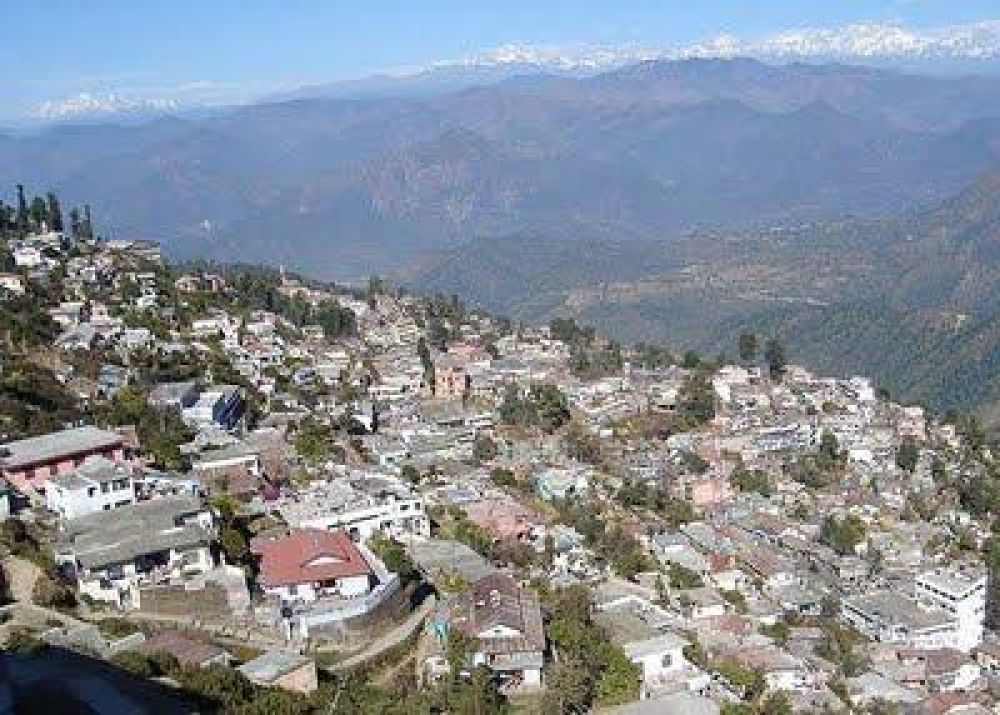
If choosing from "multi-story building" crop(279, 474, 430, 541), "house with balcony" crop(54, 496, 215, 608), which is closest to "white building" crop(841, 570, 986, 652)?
"multi-story building" crop(279, 474, 430, 541)

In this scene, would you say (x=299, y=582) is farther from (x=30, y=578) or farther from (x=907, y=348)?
(x=907, y=348)

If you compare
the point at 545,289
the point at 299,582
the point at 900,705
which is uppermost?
the point at 299,582

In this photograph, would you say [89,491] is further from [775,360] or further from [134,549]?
[775,360]

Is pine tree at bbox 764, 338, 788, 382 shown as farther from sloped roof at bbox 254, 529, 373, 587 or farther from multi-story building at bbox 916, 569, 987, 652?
sloped roof at bbox 254, 529, 373, 587

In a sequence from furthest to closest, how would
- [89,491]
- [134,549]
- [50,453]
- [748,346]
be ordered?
[748,346], [50,453], [89,491], [134,549]

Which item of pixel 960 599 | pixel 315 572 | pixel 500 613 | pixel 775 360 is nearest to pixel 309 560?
pixel 315 572

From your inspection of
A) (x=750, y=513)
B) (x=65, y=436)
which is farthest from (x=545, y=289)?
(x=65, y=436)

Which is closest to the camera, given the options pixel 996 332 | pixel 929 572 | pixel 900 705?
pixel 900 705
